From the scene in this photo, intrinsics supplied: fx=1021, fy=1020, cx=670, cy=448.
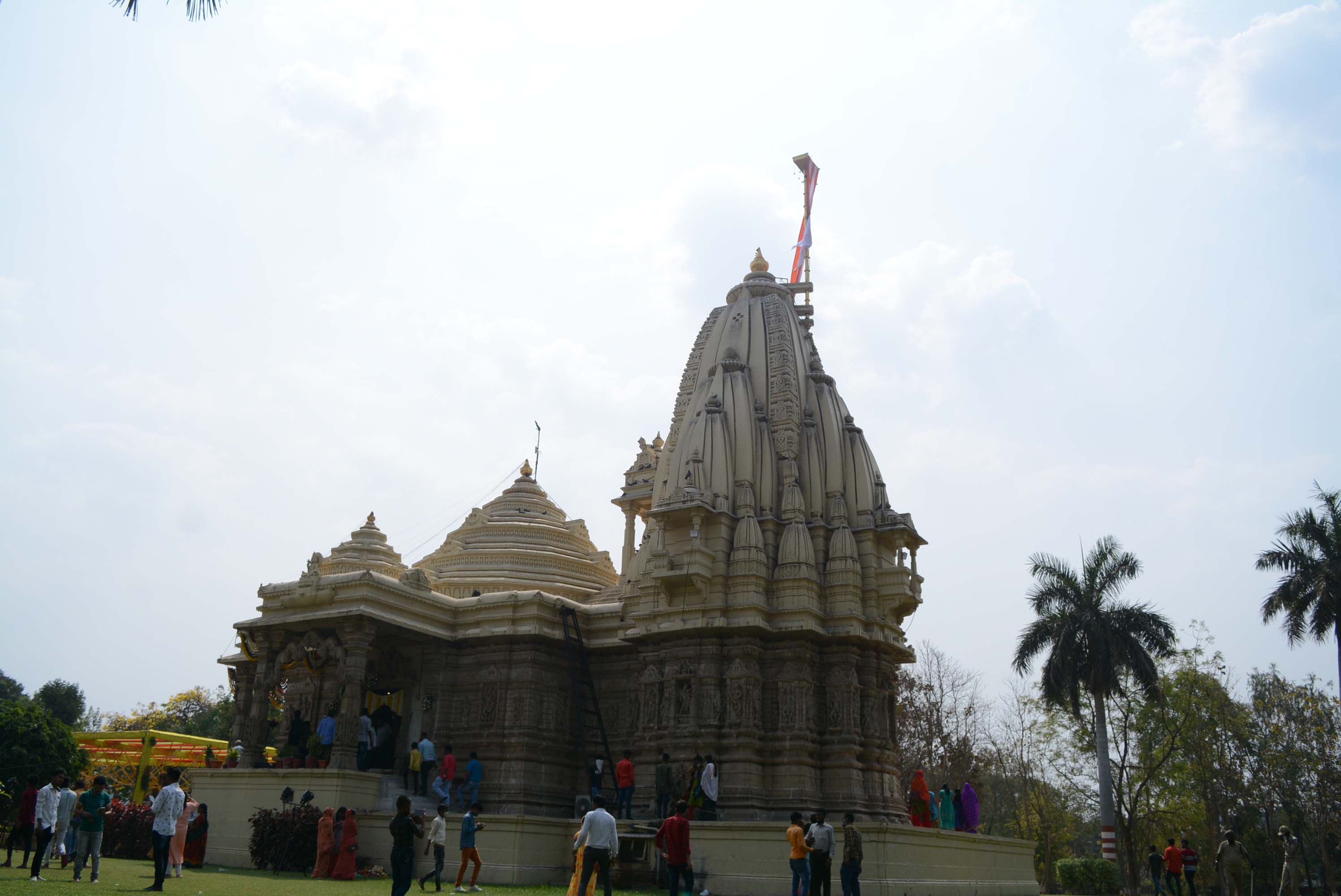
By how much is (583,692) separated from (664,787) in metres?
5.46

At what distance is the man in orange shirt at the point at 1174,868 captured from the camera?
2203 centimetres

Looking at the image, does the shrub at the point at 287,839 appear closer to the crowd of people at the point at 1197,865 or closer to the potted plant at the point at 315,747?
the potted plant at the point at 315,747

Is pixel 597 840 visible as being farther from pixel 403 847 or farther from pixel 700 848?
pixel 700 848

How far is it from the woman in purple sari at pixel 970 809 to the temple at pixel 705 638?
1576 mm

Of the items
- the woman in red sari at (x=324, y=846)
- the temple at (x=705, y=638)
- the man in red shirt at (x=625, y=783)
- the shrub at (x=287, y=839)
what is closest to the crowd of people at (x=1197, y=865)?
the temple at (x=705, y=638)

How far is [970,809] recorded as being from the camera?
23.5m

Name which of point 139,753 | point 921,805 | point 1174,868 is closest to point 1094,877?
point 1174,868

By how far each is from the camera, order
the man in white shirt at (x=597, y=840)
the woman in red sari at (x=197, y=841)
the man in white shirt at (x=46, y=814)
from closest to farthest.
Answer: the man in white shirt at (x=597, y=840), the man in white shirt at (x=46, y=814), the woman in red sari at (x=197, y=841)

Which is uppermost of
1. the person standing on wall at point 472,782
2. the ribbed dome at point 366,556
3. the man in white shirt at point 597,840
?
the ribbed dome at point 366,556

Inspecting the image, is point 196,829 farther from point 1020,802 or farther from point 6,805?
point 1020,802

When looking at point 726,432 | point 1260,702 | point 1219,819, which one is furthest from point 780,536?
point 1219,819

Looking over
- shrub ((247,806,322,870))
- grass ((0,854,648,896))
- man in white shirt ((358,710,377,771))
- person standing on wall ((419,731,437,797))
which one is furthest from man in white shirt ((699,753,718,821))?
man in white shirt ((358,710,377,771))

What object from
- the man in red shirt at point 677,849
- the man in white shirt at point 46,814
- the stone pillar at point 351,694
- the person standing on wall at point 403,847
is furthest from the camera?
the stone pillar at point 351,694

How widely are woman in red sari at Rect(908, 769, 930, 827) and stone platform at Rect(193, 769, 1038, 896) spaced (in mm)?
1375
